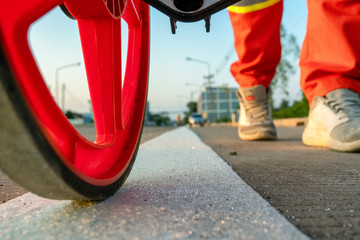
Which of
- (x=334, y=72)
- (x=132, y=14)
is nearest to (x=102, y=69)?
(x=132, y=14)

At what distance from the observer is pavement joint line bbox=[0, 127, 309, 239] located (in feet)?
1.81

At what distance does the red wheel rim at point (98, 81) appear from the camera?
0.44m

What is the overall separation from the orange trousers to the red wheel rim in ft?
4.31

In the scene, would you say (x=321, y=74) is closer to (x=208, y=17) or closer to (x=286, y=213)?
(x=208, y=17)

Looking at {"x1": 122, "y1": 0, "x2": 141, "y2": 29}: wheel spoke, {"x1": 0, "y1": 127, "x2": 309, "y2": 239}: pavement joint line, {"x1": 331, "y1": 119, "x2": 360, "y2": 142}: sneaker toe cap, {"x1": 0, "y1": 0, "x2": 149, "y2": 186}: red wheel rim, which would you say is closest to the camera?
{"x1": 0, "y1": 0, "x2": 149, "y2": 186}: red wheel rim

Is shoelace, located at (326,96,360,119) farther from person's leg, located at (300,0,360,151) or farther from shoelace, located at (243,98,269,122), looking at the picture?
shoelace, located at (243,98,269,122)

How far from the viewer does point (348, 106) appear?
1892mm

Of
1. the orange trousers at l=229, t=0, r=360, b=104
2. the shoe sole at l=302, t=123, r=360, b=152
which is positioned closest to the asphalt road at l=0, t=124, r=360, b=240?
the shoe sole at l=302, t=123, r=360, b=152

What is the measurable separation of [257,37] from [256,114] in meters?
0.67

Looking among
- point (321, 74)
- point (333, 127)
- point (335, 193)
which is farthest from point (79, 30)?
point (321, 74)

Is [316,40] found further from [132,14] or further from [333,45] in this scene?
[132,14]

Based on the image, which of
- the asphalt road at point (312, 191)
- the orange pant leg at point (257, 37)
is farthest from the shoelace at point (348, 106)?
the orange pant leg at point (257, 37)

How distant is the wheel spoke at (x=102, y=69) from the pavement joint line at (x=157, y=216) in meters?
0.19

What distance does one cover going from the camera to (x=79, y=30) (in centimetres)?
85
